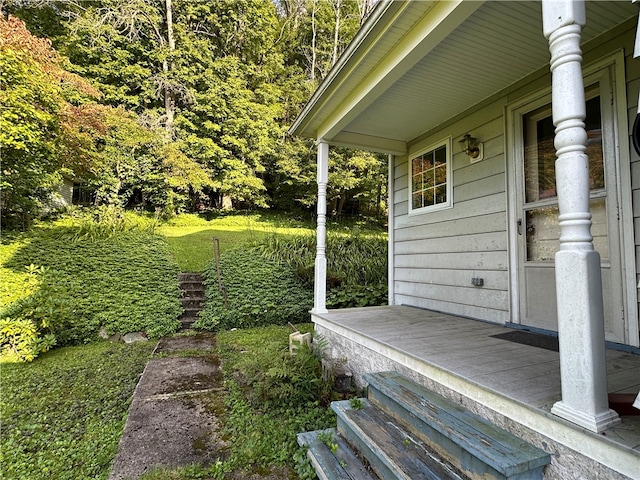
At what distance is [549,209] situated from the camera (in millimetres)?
2807

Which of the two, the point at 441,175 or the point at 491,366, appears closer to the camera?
the point at 491,366

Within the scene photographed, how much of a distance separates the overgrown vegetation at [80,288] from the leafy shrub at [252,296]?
579 millimetres

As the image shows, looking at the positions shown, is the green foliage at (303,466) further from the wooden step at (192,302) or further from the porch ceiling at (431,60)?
the wooden step at (192,302)

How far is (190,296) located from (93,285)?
141 centimetres

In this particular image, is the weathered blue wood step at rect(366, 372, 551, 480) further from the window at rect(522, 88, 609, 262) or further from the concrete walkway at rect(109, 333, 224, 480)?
the window at rect(522, 88, 609, 262)

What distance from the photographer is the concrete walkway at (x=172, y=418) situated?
79.7 inches

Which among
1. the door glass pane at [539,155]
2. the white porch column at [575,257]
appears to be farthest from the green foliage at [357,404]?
the door glass pane at [539,155]

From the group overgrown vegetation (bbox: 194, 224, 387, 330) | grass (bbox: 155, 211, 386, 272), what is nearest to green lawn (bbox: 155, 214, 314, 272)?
grass (bbox: 155, 211, 386, 272)

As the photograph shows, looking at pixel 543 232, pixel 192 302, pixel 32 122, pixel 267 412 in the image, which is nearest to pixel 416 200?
pixel 543 232

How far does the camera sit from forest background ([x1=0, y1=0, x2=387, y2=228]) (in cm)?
996

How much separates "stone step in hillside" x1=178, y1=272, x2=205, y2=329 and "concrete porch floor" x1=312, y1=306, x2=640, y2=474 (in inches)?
112

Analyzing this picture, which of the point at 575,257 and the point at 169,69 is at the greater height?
the point at 169,69

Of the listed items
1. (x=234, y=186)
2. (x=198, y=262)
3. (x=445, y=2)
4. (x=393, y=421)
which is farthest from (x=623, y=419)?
(x=234, y=186)

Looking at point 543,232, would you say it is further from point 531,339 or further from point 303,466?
point 303,466
